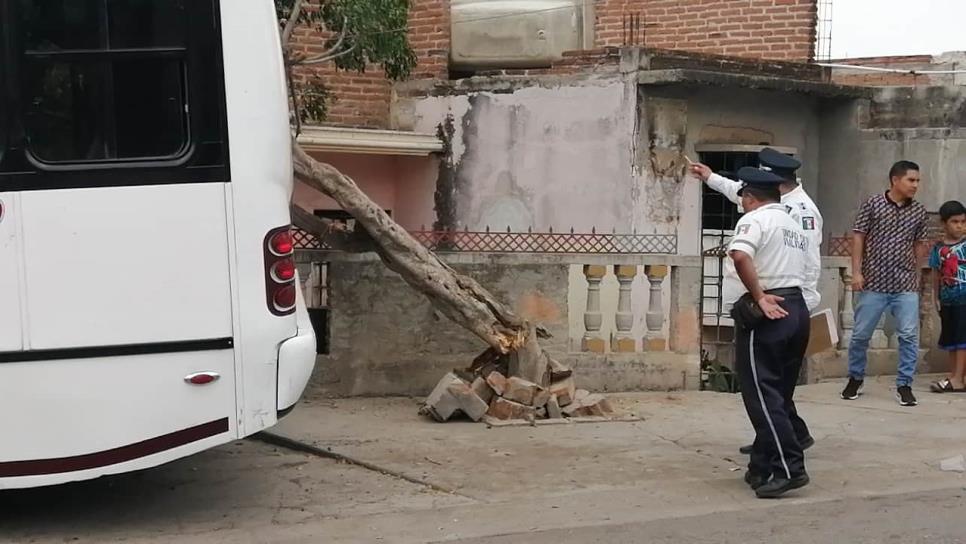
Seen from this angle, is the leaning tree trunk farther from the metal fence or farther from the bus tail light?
the bus tail light

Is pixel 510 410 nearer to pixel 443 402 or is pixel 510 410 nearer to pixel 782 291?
pixel 443 402

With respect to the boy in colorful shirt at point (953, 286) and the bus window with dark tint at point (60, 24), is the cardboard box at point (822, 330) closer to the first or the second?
the boy in colorful shirt at point (953, 286)

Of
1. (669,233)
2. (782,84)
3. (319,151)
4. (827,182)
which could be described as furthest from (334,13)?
(827,182)

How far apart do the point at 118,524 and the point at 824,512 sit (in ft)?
11.5

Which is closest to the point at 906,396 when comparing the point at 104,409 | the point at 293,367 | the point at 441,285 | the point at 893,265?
the point at 893,265

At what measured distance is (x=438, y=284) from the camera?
7.68 meters

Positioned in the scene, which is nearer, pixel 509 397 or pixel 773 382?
pixel 773 382

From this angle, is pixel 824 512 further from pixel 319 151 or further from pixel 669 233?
pixel 319 151

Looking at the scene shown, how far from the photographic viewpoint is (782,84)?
11.4 meters

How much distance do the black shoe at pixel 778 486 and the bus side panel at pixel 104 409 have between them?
2.81m

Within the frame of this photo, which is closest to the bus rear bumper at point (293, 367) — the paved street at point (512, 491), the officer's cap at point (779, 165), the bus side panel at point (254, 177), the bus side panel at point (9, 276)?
the bus side panel at point (254, 177)

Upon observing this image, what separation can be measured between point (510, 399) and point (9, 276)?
370 centimetres

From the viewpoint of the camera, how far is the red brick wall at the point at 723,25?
1248 centimetres

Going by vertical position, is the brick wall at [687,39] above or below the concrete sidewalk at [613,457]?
above
